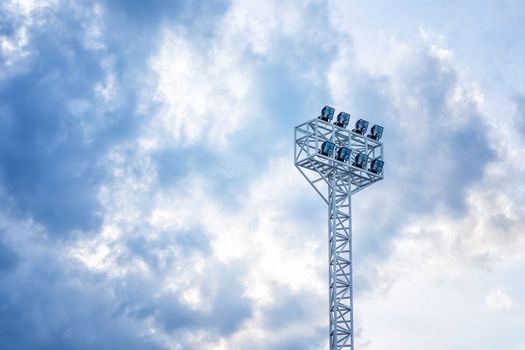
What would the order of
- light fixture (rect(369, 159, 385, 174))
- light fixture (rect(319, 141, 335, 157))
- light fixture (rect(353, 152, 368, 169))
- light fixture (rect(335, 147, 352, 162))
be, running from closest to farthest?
light fixture (rect(319, 141, 335, 157)), light fixture (rect(335, 147, 352, 162)), light fixture (rect(353, 152, 368, 169)), light fixture (rect(369, 159, 385, 174))

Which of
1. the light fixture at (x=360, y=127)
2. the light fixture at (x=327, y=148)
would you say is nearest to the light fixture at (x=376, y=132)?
the light fixture at (x=360, y=127)

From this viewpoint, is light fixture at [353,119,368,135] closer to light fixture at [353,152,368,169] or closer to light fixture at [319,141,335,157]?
light fixture at [353,152,368,169]

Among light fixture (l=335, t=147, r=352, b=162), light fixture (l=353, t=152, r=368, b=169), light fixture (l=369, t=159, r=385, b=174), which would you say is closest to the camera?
light fixture (l=335, t=147, r=352, b=162)

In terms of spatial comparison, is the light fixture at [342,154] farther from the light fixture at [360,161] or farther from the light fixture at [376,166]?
the light fixture at [376,166]

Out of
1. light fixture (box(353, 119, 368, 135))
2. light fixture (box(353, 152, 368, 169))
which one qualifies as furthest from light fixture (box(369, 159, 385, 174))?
light fixture (box(353, 119, 368, 135))

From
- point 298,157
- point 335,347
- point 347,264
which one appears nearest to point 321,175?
point 298,157

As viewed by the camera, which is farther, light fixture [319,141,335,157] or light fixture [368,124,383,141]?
light fixture [368,124,383,141]

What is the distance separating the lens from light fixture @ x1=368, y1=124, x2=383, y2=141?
3357 inches

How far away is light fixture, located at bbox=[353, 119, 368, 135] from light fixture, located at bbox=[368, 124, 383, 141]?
1.19m

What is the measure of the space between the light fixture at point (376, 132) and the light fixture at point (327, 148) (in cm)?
754

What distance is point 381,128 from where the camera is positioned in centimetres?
8625

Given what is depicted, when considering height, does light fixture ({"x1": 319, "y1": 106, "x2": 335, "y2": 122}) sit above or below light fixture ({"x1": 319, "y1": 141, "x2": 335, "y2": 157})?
above

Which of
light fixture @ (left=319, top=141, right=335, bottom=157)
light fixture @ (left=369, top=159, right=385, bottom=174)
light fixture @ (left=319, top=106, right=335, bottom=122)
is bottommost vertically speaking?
light fixture @ (left=319, top=141, right=335, bottom=157)

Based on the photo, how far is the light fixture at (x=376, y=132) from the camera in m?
85.3
